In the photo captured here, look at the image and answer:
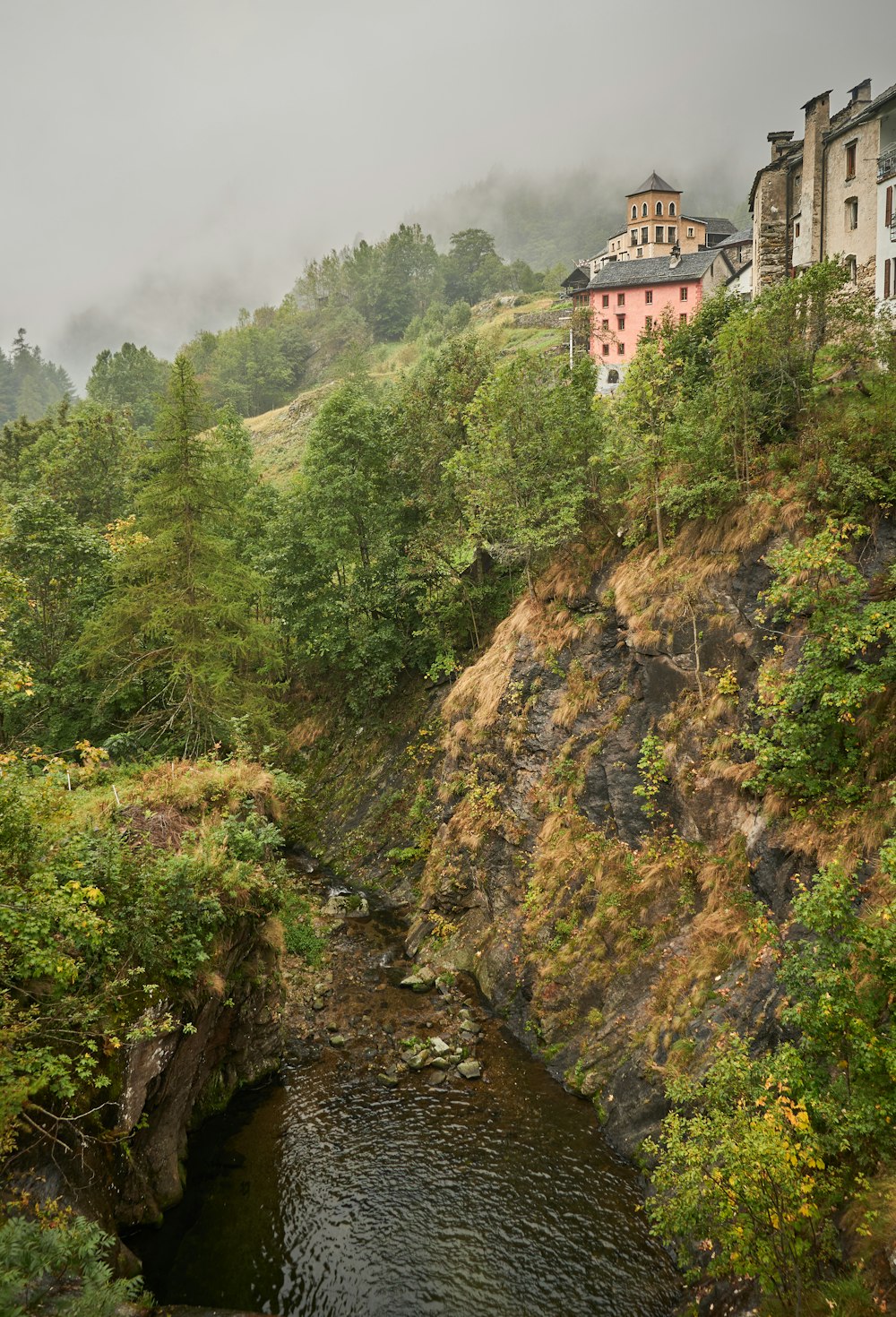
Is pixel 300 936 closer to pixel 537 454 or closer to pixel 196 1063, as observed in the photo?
pixel 196 1063

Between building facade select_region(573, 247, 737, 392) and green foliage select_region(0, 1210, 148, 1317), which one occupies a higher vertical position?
building facade select_region(573, 247, 737, 392)

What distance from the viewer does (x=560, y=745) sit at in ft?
68.5

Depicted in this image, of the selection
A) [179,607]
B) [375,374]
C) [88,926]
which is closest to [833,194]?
[179,607]

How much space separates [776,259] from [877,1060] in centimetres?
3796

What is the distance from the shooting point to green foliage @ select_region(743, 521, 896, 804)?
12211mm

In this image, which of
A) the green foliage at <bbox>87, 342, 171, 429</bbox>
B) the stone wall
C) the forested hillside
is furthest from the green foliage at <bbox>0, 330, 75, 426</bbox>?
the forested hillside

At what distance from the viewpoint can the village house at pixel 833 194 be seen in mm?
29828

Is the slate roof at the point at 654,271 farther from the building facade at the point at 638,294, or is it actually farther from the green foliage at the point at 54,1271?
the green foliage at the point at 54,1271

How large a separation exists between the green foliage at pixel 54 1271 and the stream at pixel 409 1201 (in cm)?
379

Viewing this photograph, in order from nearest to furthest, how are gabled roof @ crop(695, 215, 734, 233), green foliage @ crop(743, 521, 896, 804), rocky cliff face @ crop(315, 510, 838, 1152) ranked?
1. green foliage @ crop(743, 521, 896, 804)
2. rocky cliff face @ crop(315, 510, 838, 1152)
3. gabled roof @ crop(695, 215, 734, 233)

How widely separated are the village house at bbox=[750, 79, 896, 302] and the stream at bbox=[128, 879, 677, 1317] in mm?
30396

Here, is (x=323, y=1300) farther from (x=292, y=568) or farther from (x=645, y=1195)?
(x=292, y=568)

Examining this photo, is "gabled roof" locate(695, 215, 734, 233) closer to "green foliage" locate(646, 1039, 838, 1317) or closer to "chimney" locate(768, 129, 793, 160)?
"chimney" locate(768, 129, 793, 160)

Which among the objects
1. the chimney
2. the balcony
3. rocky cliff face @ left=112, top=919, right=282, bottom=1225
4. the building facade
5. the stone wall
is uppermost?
the stone wall
